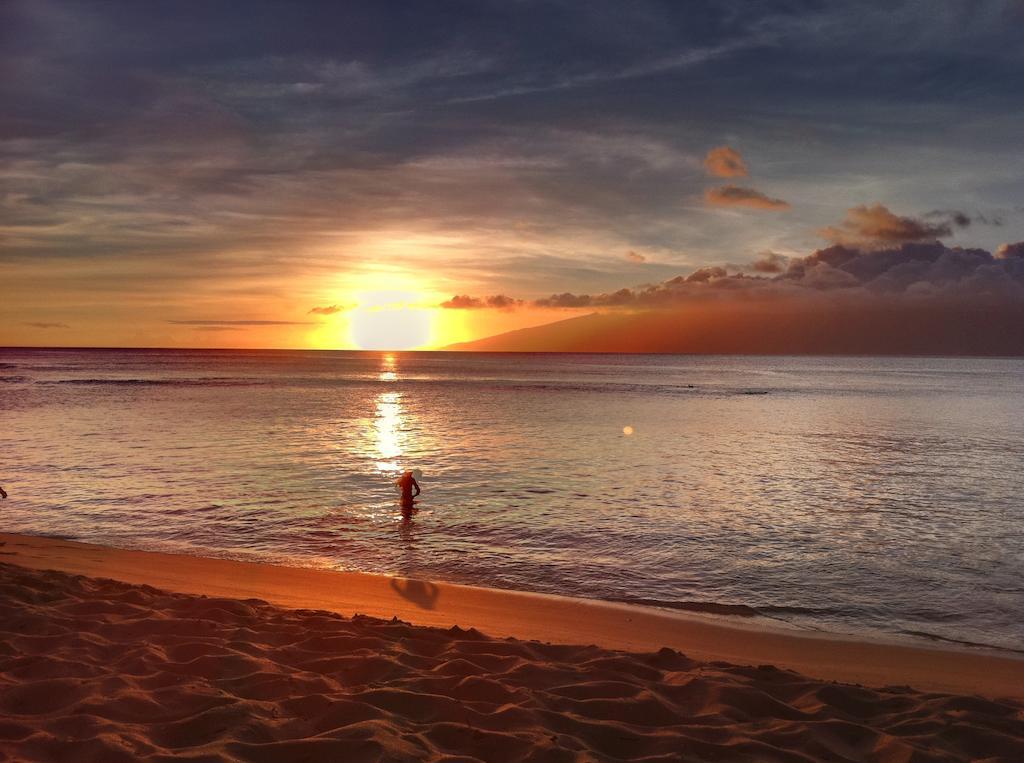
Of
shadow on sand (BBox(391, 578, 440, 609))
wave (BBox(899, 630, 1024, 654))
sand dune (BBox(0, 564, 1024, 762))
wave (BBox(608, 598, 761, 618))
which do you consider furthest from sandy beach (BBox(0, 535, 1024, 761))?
wave (BBox(608, 598, 761, 618))

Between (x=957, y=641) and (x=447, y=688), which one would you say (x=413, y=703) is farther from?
(x=957, y=641)

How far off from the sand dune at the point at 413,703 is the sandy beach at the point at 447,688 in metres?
0.02

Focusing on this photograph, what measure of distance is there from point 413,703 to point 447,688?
1.55 ft

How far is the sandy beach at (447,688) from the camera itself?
5332 mm

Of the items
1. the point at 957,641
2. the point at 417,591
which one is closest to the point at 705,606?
the point at 957,641

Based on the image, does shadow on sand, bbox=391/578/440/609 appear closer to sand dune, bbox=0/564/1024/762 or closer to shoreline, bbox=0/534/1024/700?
shoreline, bbox=0/534/1024/700

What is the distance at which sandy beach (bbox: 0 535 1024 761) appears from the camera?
5332 mm

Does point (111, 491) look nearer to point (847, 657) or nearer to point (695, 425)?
point (847, 657)

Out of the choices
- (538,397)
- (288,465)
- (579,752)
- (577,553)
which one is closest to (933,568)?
(577,553)

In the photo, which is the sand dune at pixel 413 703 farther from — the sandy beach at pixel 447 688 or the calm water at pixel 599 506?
the calm water at pixel 599 506

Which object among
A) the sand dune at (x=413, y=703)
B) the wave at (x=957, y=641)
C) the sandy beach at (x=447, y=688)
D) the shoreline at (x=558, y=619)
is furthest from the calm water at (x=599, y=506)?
the sand dune at (x=413, y=703)

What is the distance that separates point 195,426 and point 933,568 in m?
37.0

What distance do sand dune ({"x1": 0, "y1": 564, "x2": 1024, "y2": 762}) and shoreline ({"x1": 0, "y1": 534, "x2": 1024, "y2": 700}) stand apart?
137 centimetres

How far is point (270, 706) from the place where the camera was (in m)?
5.88
